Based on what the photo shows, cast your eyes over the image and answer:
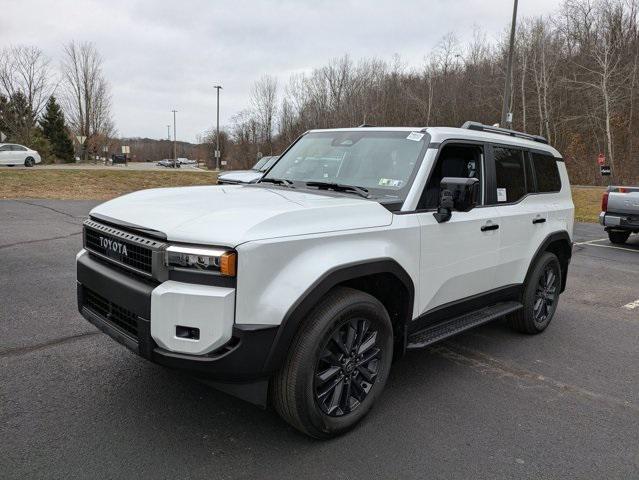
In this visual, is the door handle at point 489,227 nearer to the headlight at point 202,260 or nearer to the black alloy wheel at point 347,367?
the black alloy wheel at point 347,367

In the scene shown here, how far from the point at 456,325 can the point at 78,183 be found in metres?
21.5

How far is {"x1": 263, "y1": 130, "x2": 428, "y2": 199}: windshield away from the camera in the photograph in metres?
3.66

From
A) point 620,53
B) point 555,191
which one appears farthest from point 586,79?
point 555,191

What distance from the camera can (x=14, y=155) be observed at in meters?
33.2

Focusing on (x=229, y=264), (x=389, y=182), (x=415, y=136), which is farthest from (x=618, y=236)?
(x=229, y=264)

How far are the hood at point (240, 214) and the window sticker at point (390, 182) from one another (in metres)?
0.36

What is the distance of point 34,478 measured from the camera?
8.21 feet

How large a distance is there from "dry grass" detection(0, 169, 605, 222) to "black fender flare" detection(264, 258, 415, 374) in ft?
52.4

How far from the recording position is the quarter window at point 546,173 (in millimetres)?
4977

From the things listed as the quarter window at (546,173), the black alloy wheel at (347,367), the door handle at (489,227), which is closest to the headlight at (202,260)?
the black alloy wheel at (347,367)

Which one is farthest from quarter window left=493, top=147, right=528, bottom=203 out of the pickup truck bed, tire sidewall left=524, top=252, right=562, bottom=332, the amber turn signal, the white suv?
the pickup truck bed

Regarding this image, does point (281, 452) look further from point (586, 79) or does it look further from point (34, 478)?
point (586, 79)

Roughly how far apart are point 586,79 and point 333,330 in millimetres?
40059

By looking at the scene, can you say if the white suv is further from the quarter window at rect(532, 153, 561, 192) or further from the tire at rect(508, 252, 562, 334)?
the quarter window at rect(532, 153, 561, 192)
